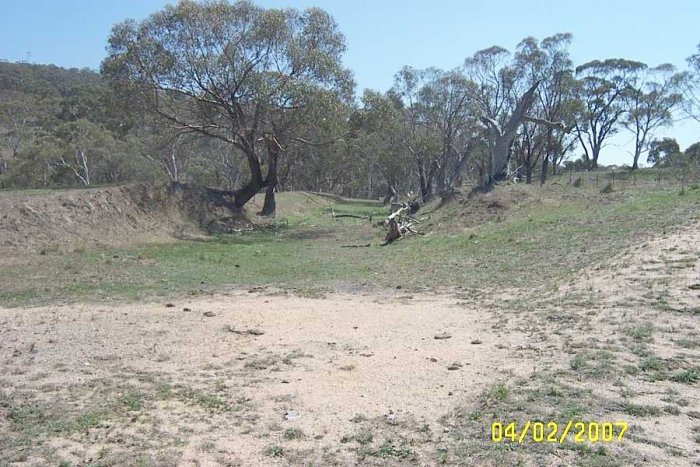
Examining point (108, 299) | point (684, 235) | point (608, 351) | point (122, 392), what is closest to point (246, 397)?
point (122, 392)

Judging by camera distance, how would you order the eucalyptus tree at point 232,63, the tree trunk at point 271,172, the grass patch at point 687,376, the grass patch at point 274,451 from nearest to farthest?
the grass patch at point 274,451 < the grass patch at point 687,376 < the eucalyptus tree at point 232,63 < the tree trunk at point 271,172

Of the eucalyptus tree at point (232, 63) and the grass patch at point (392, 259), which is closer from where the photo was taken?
the grass patch at point (392, 259)

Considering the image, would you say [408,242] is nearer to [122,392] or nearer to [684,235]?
[684,235]

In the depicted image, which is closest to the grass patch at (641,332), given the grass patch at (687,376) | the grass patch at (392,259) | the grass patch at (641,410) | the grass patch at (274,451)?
the grass patch at (687,376)

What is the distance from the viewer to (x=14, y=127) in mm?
50156

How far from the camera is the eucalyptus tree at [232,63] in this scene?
2309cm

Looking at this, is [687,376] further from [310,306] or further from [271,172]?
[271,172]

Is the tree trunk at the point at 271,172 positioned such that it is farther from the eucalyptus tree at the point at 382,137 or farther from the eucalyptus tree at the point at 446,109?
the eucalyptus tree at the point at 446,109

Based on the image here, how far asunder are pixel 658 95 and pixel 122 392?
5264cm

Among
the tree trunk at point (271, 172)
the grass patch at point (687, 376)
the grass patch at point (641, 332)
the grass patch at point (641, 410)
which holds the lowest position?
the grass patch at point (641, 410)

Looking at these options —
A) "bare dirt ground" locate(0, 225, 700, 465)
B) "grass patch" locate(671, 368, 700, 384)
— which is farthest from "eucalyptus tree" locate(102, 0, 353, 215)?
"grass patch" locate(671, 368, 700, 384)

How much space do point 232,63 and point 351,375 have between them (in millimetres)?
19760

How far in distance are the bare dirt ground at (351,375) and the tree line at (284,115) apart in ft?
52.7

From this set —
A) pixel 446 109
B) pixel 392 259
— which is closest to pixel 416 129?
pixel 446 109
